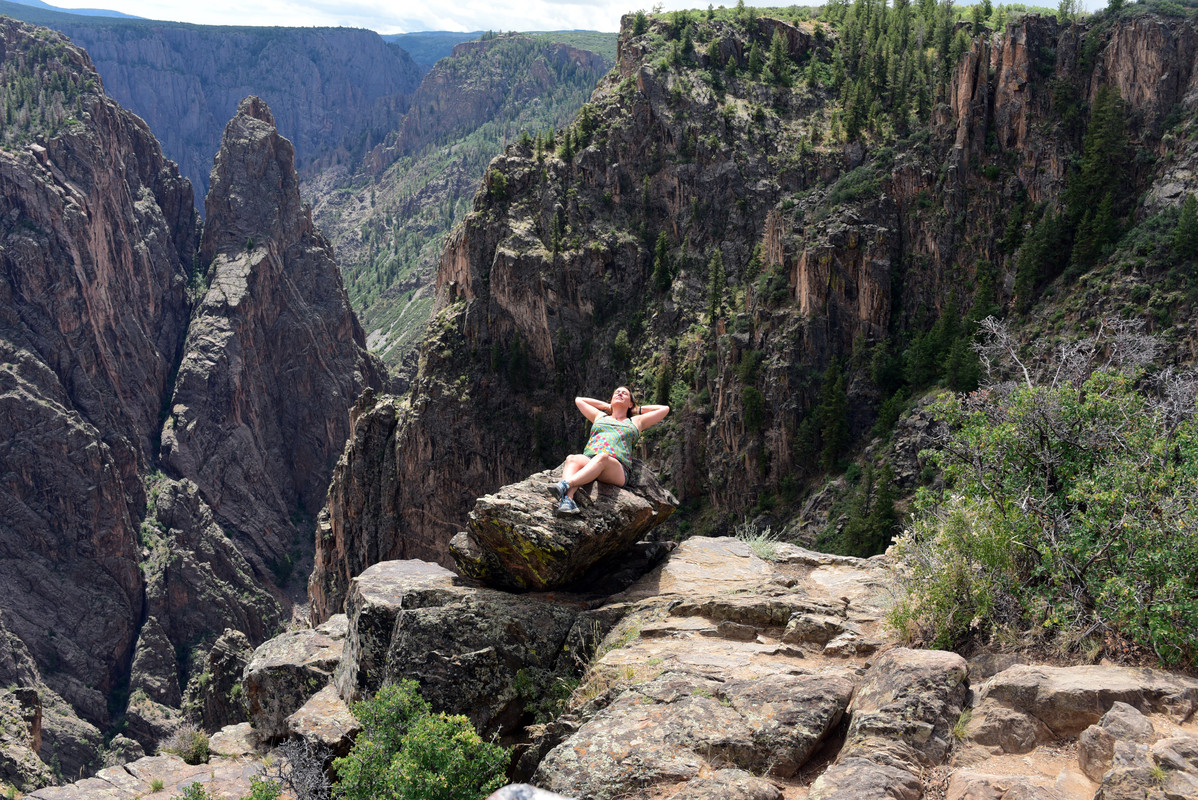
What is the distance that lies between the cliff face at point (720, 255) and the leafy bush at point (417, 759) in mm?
49883

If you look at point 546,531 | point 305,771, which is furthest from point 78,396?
point 546,531

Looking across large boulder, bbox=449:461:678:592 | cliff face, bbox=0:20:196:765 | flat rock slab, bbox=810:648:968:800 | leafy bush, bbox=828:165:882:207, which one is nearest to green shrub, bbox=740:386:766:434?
leafy bush, bbox=828:165:882:207

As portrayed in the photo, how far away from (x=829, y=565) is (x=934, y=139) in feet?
178

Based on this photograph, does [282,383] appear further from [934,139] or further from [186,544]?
[934,139]

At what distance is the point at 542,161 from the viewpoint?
85062 mm

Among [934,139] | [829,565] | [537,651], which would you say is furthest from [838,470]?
[537,651]

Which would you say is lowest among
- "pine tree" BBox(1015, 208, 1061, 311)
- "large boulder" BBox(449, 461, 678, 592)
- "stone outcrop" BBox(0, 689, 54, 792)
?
"stone outcrop" BBox(0, 689, 54, 792)

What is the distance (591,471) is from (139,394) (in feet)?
456

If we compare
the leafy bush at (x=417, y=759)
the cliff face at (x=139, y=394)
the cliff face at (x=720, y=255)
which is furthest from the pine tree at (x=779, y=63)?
the cliff face at (x=139, y=394)

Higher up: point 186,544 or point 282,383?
point 282,383

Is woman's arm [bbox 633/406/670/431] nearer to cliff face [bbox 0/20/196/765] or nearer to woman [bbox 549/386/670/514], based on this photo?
woman [bbox 549/386/670/514]

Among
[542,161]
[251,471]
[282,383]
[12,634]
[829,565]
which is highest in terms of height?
[542,161]

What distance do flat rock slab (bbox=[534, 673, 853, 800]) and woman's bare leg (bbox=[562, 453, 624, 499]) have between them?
15.3ft

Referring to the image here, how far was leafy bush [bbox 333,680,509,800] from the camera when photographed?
1096 centimetres
